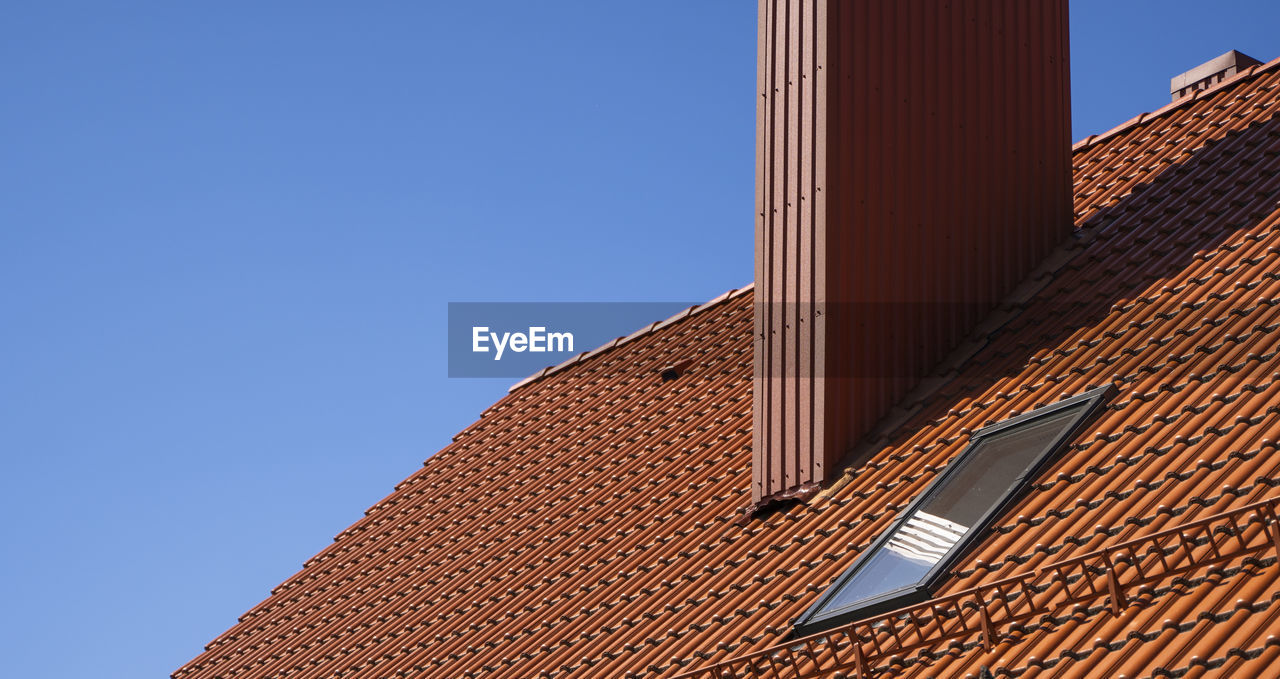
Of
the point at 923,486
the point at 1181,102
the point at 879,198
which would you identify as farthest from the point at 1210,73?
the point at 923,486

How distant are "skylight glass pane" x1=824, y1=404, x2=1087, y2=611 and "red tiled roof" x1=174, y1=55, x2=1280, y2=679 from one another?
0.20m

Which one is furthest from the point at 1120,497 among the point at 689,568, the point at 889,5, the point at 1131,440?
the point at 889,5

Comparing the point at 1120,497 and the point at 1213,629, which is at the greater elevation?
the point at 1120,497

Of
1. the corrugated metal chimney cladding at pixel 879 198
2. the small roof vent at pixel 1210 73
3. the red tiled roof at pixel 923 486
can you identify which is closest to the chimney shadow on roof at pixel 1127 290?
the red tiled roof at pixel 923 486

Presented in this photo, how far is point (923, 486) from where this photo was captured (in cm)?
732

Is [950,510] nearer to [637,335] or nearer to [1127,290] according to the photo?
[1127,290]

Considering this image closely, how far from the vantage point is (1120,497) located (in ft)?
19.8

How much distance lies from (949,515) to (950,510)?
1.9 inches

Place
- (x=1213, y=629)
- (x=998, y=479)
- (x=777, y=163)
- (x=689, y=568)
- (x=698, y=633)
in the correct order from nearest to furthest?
(x=1213, y=629)
(x=998, y=479)
(x=698, y=633)
(x=689, y=568)
(x=777, y=163)

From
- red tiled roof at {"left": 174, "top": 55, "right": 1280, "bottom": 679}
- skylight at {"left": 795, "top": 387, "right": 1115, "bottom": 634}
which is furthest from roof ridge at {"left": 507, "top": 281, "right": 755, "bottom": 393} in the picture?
skylight at {"left": 795, "top": 387, "right": 1115, "bottom": 634}

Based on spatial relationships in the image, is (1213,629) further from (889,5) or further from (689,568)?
(889,5)

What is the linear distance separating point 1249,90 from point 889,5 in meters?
2.35

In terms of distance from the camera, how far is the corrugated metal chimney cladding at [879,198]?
835 centimetres

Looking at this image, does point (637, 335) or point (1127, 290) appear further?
point (637, 335)
